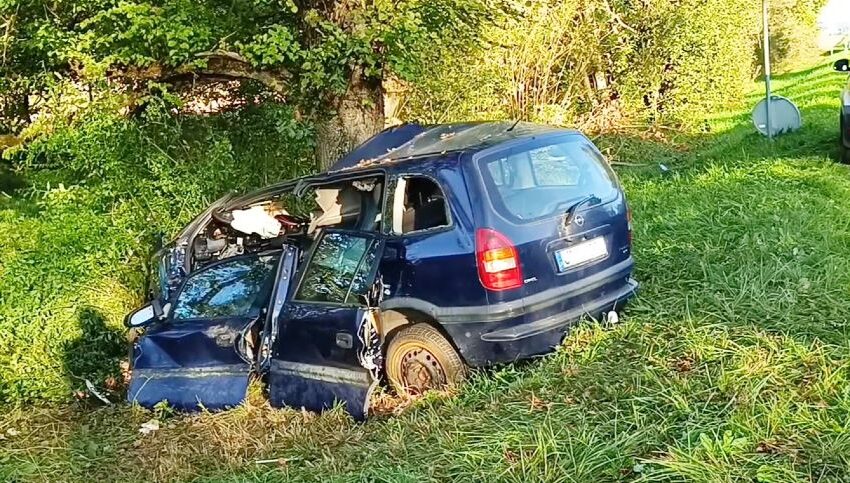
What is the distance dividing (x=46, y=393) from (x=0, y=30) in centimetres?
527

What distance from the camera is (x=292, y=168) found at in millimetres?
10125

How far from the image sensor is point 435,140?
5754mm

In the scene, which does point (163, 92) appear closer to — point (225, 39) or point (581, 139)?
point (225, 39)

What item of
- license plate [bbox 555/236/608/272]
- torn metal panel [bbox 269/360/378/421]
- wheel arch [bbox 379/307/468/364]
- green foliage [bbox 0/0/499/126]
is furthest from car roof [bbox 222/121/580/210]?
green foliage [bbox 0/0/499/126]

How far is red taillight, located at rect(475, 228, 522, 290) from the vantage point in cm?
471

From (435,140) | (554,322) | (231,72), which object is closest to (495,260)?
(554,322)

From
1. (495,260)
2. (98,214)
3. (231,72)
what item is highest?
(231,72)

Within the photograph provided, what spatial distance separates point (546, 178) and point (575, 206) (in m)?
0.28

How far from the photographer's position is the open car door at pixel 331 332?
5.08m

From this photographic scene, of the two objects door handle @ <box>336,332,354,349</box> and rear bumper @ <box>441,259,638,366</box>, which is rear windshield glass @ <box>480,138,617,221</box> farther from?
door handle @ <box>336,332,354,349</box>

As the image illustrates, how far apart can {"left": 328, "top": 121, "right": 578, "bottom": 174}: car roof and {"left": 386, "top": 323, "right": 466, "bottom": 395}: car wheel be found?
3.88 ft

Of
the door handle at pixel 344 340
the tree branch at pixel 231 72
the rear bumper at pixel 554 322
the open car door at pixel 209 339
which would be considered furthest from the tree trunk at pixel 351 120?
the rear bumper at pixel 554 322

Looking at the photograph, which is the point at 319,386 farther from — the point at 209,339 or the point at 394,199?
the point at 394,199

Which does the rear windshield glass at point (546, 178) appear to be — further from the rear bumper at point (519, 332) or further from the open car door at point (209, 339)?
the open car door at point (209, 339)
